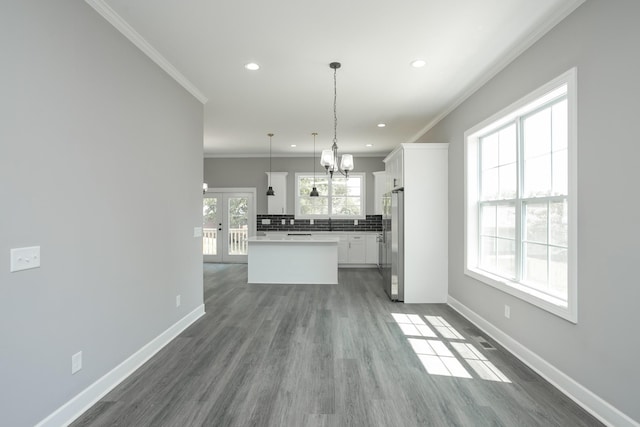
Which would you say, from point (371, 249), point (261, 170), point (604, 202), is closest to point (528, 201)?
point (604, 202)

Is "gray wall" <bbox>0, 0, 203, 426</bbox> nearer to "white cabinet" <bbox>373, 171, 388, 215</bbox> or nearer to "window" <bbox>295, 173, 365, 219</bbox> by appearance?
"window" <bbox>295, 173, 365, 219</bbox>

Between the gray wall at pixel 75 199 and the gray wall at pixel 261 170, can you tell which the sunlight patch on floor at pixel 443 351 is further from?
the gray wall at pixel 261 170

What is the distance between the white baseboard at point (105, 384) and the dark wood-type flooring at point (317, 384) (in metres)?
0.06

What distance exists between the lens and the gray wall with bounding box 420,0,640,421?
1.93 metres

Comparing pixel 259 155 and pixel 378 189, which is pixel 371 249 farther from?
pixel 259 155

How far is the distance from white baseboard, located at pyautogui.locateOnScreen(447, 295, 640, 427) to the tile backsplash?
4.70 metres

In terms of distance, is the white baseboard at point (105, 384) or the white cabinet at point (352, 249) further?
the white cabinet at point (352, 249)

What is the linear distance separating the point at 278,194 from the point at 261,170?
833 mm

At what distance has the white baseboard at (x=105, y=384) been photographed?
2045mm

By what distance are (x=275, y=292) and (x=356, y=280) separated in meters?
1.84

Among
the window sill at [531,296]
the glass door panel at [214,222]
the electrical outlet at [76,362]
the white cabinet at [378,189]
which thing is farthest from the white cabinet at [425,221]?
the glass door panel at [214,222]

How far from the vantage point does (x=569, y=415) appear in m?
2.14

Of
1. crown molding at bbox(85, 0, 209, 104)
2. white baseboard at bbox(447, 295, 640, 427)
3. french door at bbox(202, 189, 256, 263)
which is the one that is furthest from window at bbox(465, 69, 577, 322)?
french door at bbox(202, 189, 256, 263)

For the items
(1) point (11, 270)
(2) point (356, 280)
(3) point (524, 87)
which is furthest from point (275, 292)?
(3) point (524, 87)
